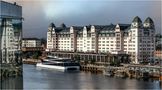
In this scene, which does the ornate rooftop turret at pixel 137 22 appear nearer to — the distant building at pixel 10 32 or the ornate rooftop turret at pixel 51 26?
the ornate rooftop turret at pixel 51 26

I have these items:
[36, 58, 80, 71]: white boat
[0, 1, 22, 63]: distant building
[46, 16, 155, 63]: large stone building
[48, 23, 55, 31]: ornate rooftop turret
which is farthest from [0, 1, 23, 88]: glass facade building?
[48, 23, 55, 31]: ornate rooftop turret

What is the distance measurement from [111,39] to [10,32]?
35.0ft

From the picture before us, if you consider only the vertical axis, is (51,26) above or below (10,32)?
above

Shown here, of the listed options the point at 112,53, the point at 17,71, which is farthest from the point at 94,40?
the point at 17,71

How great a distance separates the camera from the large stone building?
14328 mm

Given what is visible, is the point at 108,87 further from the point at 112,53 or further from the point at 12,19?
the point at 112,53

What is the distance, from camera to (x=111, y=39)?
50.7 ft

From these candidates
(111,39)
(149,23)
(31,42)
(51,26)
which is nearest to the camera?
(149,23)

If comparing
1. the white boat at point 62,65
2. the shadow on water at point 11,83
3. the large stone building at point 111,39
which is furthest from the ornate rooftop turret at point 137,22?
the shadow on water at point 11,83

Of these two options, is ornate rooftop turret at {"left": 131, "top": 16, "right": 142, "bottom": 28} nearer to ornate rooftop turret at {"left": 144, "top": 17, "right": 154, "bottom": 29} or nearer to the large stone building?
the large stone building

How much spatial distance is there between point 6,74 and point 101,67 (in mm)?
8586

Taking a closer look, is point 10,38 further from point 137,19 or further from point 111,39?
point 111,39

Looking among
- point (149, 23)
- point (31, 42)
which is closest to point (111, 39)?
point (149, 23)

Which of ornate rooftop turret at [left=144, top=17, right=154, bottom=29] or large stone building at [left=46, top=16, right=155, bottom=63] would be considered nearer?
large stone building at [left=46, top=16, right=155, bottom=63]
